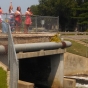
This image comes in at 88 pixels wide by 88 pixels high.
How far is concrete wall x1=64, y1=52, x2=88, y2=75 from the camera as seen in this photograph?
24.9m

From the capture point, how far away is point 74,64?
25266 mm

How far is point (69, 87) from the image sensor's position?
17594mm

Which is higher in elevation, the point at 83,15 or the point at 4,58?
the point at 83,15

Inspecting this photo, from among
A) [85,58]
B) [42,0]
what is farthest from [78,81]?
[42,0]

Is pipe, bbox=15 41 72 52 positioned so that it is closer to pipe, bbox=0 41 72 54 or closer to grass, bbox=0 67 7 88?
pipe, bbox=0 41 72 54

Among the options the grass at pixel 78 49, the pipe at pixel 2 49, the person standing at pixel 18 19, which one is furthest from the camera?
the grass at pixel 78 49

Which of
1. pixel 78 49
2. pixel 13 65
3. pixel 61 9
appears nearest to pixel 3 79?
pixel 13 65

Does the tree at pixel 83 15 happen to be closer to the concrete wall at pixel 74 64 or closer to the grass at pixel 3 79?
the concrete wall at pixel 74 64

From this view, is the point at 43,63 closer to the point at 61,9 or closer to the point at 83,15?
the point at 83,15

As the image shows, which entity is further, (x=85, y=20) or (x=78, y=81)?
(x=85, y=20)

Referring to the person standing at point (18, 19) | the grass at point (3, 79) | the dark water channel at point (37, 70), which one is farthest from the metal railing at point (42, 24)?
the grass at point (3, 79)

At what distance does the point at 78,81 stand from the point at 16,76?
11.6 metres

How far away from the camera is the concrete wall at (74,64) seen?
2491cm

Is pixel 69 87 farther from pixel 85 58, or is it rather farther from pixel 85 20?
pixel 85 20
